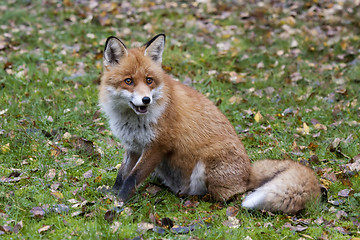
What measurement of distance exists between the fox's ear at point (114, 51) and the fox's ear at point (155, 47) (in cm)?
27

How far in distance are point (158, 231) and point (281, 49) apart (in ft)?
20.5

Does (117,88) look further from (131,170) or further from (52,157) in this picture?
(52,157)

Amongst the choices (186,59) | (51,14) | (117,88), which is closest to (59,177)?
(117,88)

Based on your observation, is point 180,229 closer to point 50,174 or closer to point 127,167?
point 127,167

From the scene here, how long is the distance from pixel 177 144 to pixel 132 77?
0.88 metres

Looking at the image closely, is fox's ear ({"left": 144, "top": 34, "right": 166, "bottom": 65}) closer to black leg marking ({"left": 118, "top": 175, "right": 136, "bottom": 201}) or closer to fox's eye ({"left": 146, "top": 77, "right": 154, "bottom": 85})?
fox's eye ({"left": 146, "top": 77, "right": 154, "bottom": 85})

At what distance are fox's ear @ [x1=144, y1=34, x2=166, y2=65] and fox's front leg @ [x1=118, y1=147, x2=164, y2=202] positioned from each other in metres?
1.01

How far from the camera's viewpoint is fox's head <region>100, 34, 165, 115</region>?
392 centimetres

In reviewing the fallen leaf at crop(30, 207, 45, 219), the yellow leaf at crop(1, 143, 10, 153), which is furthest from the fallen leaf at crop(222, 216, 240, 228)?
the yellow leaf at crop(1, 143, 10, 153)

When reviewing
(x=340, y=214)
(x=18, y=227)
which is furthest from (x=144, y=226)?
(x=340, y=214)

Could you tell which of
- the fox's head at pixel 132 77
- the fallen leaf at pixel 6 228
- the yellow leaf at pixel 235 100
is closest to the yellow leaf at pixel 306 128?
the yellow leaf at pixel 235 100

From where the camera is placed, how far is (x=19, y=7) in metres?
10.5

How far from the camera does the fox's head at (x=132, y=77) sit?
392 cm

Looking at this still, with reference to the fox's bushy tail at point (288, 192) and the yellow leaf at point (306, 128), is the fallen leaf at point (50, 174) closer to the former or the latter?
the fox's bushy tail at point (288, 192)
